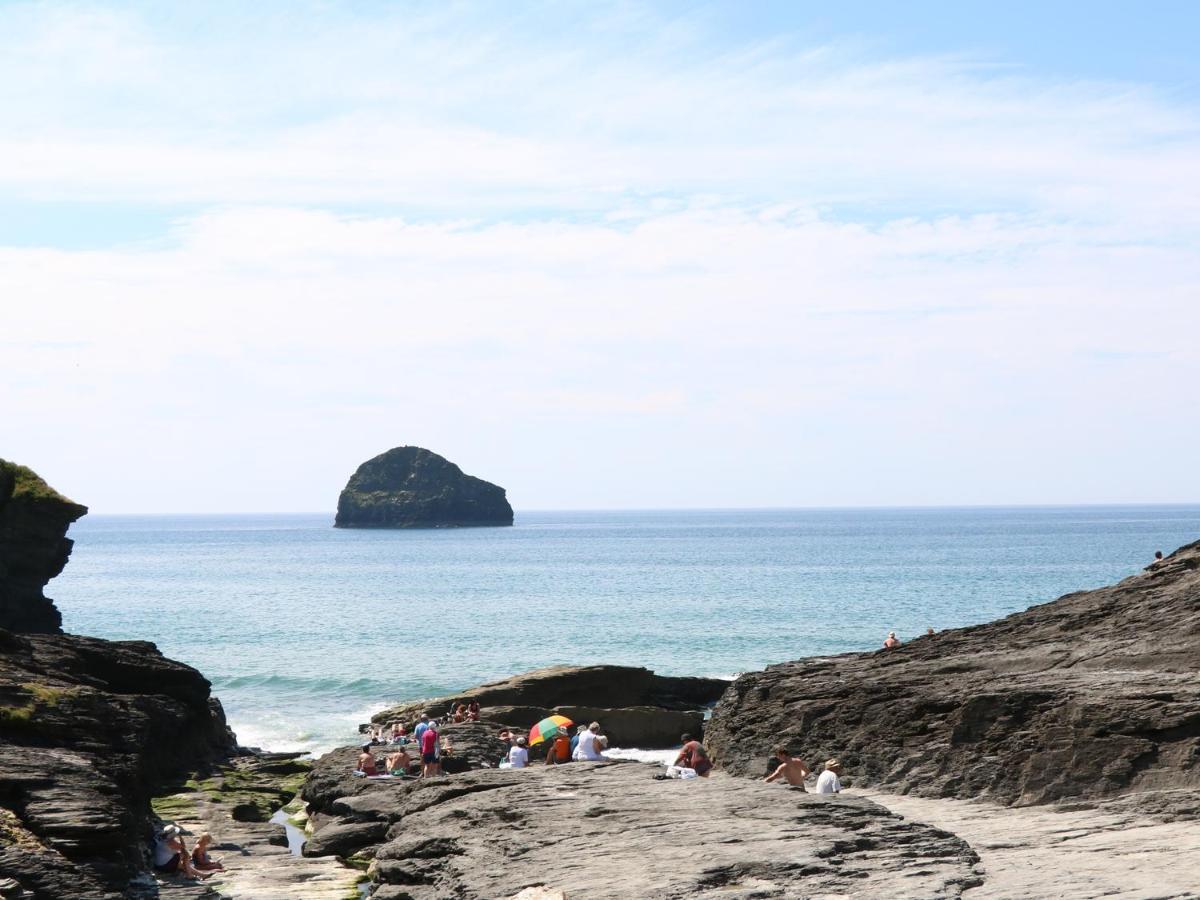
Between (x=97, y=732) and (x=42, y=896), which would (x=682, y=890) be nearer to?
(x=42, y=896)

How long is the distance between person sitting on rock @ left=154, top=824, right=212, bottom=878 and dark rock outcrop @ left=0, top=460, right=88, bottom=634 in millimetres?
34036

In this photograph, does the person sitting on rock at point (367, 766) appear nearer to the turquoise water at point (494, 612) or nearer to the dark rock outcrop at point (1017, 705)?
the dark rock outcrop at point (1017, 705)

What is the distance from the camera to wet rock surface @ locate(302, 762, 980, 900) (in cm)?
1561

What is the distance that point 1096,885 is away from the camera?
14.0 m

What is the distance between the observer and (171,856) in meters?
23.3

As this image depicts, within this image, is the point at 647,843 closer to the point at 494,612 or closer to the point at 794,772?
the point at 794,772

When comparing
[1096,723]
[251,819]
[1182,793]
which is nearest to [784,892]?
[1182,793]

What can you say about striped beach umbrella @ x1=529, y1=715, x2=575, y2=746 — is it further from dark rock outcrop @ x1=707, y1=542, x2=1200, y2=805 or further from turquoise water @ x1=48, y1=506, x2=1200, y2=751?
turquoise water @ x1=48, y1=506, x2=1200, y2=751

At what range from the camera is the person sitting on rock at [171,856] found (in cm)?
2327

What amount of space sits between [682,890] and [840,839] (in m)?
2.80

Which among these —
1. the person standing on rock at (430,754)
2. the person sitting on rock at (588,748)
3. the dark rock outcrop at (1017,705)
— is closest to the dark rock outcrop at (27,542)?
the person standing on rock at (430,754)

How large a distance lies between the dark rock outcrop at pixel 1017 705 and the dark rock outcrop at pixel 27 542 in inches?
1408

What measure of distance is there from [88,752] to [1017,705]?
18191mm

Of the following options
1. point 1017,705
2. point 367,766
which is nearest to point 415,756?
point 367,766
